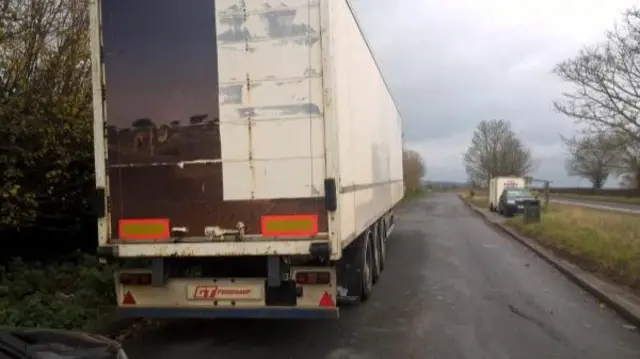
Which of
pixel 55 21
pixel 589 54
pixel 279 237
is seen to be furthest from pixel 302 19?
pixel 589 54

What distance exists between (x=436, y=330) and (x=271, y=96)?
3388mm

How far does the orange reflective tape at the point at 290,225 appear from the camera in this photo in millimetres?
5938

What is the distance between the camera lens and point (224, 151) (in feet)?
19.9

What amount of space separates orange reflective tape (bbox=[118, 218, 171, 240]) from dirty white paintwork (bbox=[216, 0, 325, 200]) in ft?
2.52

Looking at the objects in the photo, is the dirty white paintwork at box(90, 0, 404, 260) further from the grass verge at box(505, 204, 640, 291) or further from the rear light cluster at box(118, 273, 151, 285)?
the grass verge at box(505, 204, 640, 291)

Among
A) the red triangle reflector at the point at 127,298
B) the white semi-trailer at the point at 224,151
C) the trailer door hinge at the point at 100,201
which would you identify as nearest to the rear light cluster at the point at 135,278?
the white semi-trailer at the point at 224,151

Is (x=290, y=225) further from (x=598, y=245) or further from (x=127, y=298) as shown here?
(x=598, y=245)

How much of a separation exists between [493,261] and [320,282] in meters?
9.12

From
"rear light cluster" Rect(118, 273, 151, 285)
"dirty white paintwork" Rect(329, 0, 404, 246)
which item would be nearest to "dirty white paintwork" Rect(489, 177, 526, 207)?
"dirty white paintwork" Rect(329, 0, 404, 246)

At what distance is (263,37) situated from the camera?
597 cm

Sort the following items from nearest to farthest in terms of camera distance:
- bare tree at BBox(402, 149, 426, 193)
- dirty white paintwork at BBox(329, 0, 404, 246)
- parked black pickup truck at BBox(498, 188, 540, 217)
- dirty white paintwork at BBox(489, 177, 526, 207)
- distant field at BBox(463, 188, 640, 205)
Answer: dirty white paintwork at BBox(329, 0, 404, 246) < parked black pickup truck at BBox(498, 188, 540, 217) < dirty white paintwork at BBox(489, 177, 526, 207) < distant field at BBox(463, 188, 640, 205) < bare tree at BBox(402, 149, 426, 193)

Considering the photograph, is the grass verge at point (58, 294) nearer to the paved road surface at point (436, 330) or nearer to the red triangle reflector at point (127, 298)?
the red triangle reflector at point (127, 298)

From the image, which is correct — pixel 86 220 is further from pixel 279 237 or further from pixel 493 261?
pixel 493 261

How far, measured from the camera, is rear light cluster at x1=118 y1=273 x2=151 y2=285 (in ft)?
21.2
